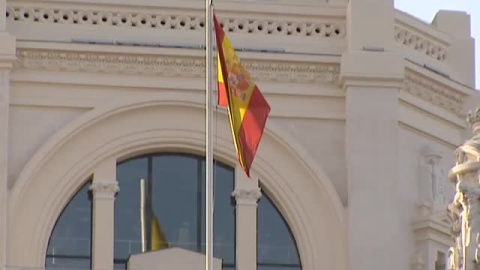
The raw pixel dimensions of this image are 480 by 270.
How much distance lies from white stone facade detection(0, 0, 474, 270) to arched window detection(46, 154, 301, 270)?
8.1 inches

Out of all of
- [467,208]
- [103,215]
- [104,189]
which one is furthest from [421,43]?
[467,208]

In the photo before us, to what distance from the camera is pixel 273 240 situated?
47594mm

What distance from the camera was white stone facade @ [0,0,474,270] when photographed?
4697 cm

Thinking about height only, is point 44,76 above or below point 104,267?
above

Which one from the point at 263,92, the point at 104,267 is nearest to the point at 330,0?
the point at 263,92

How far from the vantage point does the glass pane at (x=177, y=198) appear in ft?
156

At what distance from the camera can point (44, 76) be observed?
155 feet

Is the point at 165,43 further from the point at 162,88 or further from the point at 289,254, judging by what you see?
the point at 289,254

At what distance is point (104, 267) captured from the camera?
4656cm

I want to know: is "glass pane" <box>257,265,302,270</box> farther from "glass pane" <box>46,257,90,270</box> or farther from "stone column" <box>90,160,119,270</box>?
"glass pane" <box>46,257,90,270</box>

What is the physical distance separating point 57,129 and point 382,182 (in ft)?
16.4

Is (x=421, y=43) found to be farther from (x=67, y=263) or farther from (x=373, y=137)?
(x=67, y=263)

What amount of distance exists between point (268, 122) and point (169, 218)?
83.1 inches

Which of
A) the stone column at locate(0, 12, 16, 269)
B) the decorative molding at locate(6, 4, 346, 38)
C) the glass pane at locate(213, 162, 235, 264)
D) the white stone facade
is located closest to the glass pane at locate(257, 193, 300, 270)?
the white stone facade
